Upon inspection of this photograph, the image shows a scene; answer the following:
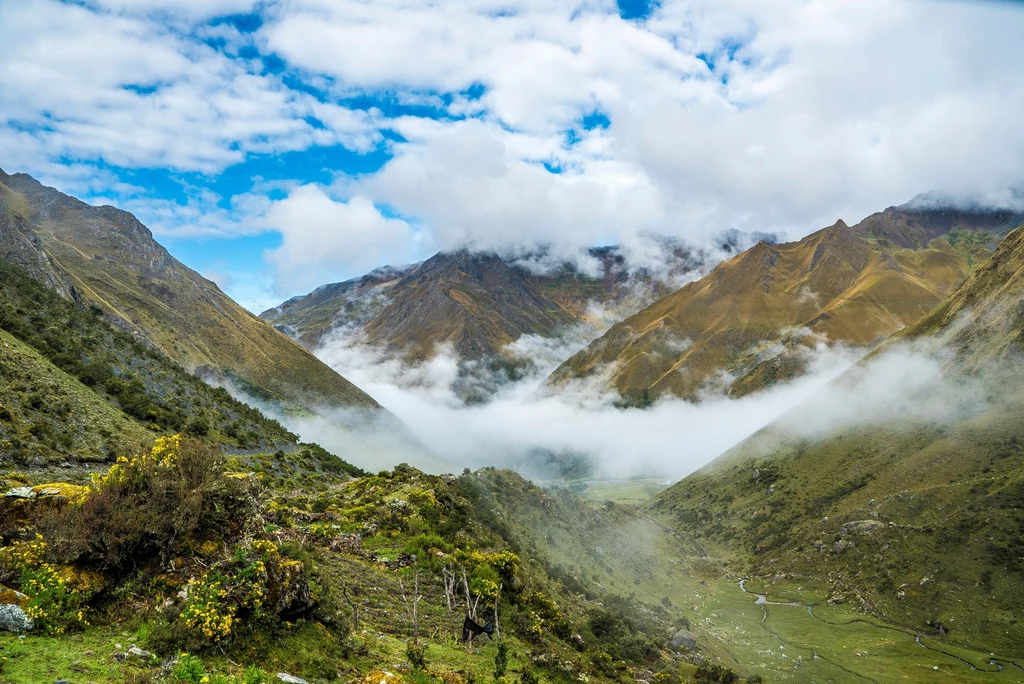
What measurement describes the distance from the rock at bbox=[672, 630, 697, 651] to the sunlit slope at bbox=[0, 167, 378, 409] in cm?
12189

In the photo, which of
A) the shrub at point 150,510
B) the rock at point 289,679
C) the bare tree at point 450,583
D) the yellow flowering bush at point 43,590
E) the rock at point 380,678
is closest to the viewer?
the yellow flowering bush at point 43,590

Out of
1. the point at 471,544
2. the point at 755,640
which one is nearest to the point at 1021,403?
the point at 755,640

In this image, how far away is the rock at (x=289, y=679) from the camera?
398 inches

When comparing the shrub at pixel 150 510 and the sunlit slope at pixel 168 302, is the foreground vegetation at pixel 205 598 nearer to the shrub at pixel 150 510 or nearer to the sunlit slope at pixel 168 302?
the shrub at pixel 150 510

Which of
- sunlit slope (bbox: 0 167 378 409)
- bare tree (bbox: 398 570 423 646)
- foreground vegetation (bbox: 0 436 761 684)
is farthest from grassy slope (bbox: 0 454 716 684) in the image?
sunlit slope (bbox: 0 167 378 409)

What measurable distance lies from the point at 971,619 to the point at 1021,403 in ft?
151

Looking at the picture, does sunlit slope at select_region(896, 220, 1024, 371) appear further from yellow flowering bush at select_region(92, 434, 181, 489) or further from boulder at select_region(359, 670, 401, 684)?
yellow flowering bush at select_region(92, 434, 181, 489)

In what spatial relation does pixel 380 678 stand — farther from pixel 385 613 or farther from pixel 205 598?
pixel 385 613

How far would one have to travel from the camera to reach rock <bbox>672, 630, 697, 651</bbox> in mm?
39062

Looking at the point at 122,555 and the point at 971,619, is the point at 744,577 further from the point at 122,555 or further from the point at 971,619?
the point at 122,555

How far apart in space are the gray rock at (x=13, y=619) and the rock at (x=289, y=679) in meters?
4.67

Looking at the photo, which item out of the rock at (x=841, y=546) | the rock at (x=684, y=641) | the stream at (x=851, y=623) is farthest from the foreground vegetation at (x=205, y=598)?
the rock at (x=841, y=546)

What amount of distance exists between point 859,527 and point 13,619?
110 metres

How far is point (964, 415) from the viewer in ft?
309
